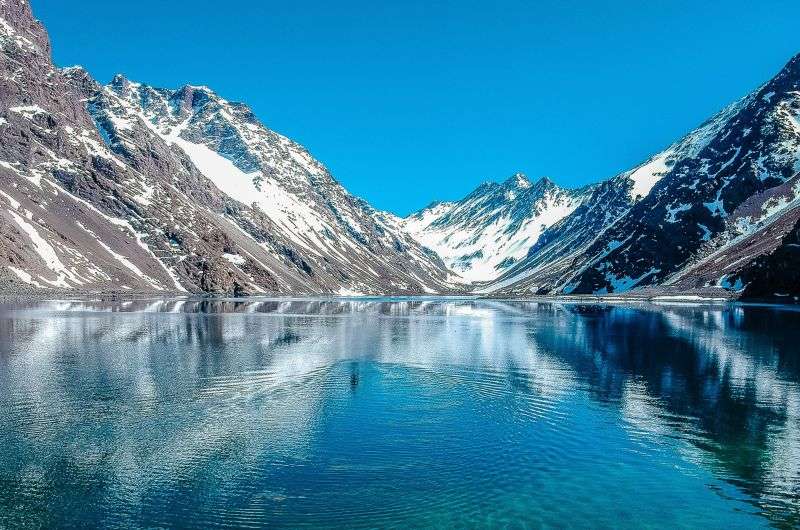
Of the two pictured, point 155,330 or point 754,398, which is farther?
point 155,330

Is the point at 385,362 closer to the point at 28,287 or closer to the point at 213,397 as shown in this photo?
the point at 213,397

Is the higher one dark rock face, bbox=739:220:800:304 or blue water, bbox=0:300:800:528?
dark rock face, bbox=739:220:800:304

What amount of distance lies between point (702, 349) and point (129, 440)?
200 ft

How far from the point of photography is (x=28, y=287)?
18725 centimetres

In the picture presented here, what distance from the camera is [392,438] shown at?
107 ft

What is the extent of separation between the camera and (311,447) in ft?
100

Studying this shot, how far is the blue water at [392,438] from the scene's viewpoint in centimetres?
2344

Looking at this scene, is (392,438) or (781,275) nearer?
(392,438)

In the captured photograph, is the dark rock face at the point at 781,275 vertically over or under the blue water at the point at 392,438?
over

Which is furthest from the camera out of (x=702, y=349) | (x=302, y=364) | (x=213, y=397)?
(x=702, y=349)

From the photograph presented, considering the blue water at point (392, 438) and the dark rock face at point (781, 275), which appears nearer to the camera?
the blue water at point (392, 438)

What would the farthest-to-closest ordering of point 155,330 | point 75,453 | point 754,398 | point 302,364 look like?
point 155,330
point 302,364
point 754,398
point 75,453

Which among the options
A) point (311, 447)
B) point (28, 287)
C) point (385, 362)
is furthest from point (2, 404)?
point (28, 287)

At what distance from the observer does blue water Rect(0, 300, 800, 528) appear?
76.9ft
